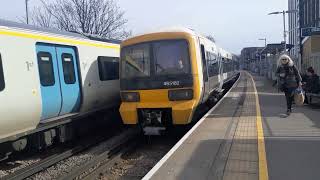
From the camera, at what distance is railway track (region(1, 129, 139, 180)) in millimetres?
9078

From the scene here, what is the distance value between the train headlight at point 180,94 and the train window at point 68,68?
249cm

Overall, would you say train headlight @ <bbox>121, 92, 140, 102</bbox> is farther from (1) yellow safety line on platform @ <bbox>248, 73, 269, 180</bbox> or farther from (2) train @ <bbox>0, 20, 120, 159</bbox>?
(1) yellow safety line on platform @ <bbox>248, 73, 269, 180</bbox>

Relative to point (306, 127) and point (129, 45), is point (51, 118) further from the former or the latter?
point (306, 127)

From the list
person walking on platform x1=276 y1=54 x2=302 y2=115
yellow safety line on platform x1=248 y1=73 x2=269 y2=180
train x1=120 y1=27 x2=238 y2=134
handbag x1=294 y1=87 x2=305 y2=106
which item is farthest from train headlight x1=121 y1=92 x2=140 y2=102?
handbag x1=294 y1=87 x2=305 y2=106

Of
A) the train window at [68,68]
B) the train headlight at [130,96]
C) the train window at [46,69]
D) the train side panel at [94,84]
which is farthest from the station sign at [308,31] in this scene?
the train window at [46,69]

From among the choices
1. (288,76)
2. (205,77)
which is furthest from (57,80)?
(288,76)

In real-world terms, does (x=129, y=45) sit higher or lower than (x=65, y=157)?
higher

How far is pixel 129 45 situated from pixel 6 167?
14.3 ft

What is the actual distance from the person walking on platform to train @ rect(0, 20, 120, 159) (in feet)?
16.6

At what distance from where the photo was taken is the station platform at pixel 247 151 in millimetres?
6766

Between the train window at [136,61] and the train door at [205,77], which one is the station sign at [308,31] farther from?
the train window at [136,61]

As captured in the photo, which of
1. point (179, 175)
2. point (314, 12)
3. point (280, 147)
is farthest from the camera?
point (314, 12)

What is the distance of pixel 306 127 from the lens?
10.5 m

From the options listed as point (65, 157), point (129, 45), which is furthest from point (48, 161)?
point (129, 45)
